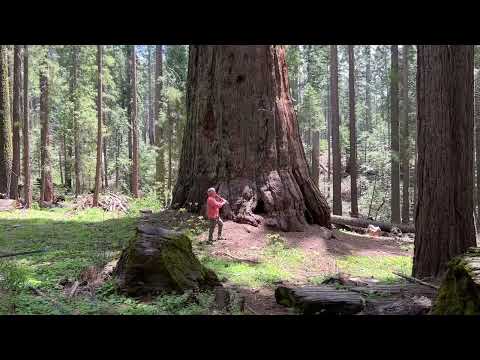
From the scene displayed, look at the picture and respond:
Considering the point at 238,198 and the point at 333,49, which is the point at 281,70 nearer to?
the point at 238,198

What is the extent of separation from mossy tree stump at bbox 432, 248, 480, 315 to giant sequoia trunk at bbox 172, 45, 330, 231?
8304 mm

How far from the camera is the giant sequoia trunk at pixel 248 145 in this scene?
40.9 feet

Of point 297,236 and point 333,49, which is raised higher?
point 333,49

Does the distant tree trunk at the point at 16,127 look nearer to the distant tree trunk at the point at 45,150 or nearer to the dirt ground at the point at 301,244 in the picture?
the distant tree trunk at the point at 45,150

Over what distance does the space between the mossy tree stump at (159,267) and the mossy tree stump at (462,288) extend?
3927 mm

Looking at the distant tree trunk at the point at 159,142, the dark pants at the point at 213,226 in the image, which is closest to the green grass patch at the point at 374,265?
the dark pants at the point at 213,226

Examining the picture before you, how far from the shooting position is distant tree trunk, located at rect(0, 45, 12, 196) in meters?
22.2

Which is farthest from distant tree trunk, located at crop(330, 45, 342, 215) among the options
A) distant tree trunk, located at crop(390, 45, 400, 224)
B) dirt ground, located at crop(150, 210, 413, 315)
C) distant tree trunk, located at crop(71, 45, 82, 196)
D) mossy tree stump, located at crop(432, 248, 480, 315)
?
mossy tree stump, located at crop(432, 248, 480, 315)

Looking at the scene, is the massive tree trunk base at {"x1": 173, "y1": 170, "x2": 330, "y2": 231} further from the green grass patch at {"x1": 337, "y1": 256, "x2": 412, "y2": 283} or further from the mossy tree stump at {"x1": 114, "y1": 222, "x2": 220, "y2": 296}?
the mossy tree stump at {"x1": 114, "y1": 222, "x2": 220, "y2": 296}

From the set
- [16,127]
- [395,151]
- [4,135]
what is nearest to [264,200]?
[16,127]
